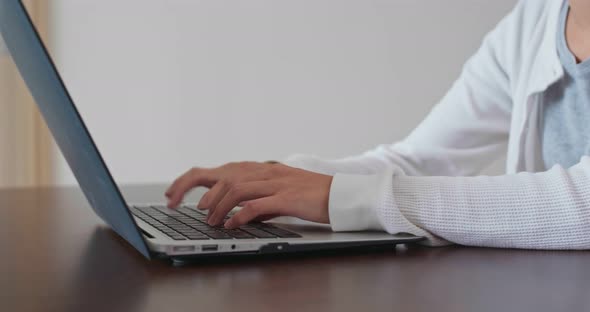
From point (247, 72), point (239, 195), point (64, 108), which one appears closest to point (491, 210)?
point (239, 195)

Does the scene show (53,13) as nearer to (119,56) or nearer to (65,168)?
(119,56)

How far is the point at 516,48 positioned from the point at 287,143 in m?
1.70

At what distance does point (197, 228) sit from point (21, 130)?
232 centimetres

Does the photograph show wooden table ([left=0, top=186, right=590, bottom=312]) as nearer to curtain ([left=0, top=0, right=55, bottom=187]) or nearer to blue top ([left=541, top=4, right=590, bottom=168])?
blue top ([left=541, top=4, right=590, bottom=168])

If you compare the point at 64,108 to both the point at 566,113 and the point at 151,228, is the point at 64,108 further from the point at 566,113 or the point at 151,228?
the point at 566,113

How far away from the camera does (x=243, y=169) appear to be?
2.81 ft

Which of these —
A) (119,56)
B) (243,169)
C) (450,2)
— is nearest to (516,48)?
(243,169)

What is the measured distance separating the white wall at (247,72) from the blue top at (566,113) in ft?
5.67

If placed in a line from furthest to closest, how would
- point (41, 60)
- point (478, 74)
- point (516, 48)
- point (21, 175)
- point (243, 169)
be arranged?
1. point (21, 175)
2. point (478, 74)
3. point (516, 48)
4. point (243, 169)
5. point (41, 60)

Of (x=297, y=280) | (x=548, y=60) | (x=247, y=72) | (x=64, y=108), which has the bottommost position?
(x=297, y=280)

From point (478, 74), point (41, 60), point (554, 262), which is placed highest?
point (478, 74)

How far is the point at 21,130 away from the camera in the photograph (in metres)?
2.76

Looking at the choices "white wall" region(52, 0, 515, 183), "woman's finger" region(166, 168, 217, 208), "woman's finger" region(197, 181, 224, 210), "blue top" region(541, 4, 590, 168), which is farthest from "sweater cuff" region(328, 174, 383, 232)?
"white wall" region(52, 0, 515, 183)

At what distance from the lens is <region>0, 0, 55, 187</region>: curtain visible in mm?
2682
